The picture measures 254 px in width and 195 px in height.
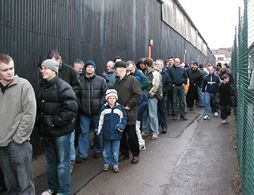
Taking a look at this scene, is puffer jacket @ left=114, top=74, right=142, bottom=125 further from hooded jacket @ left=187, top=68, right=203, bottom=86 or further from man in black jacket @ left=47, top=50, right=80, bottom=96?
hooded jacket @ left=187, top=68, right=203, bottom=86

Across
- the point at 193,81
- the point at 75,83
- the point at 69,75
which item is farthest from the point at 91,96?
the point at 193,81

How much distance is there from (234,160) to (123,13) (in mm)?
6660

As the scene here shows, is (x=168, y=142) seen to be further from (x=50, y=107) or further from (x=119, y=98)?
(x=50, y=107)

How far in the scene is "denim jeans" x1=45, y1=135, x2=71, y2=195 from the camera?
3740 mm

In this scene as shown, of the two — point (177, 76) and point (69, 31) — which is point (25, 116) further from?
point (177, 76)

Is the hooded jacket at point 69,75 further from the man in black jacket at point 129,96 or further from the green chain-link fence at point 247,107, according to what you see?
the green chain-link fence at point 247,107

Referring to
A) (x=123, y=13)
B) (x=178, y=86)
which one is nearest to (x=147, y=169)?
(x=178, y=86)

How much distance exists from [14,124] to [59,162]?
0.93 m

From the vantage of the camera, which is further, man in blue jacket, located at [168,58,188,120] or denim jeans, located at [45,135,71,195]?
man in blue jacket, located at [168,58,188,120]

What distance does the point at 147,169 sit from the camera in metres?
4.95

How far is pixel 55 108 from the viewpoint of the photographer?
3.67 metres

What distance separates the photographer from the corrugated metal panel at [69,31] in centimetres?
477

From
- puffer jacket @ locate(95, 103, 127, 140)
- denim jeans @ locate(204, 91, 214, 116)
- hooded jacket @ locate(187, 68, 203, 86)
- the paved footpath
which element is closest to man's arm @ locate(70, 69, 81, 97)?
puffer jacket @ locate(95, 103, 127, 140)

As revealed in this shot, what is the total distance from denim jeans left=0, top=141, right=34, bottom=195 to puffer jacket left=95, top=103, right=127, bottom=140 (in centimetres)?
171
